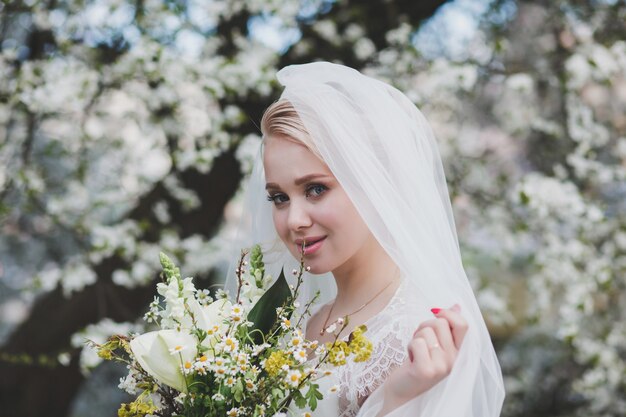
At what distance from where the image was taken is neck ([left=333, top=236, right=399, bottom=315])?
1901 millimetres

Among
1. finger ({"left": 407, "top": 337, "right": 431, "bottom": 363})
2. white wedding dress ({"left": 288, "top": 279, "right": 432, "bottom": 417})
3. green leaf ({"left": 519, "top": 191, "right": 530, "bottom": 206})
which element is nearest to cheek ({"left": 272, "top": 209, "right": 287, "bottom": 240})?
white wedding dress ({"left": 288, "top": 279, "right": 432, "bottom": 417})

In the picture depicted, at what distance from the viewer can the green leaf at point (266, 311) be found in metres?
1.64

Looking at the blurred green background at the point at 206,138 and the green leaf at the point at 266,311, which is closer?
the green leaf at the point at 266,311

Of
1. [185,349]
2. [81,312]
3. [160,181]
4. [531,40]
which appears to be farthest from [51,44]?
[531,40]

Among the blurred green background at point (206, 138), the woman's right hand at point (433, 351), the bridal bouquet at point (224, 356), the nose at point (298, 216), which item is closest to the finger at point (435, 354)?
the woman's right hand at point (433, 351)

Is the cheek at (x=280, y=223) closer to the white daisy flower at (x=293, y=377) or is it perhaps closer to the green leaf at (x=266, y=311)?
the green leaf at (x=266, y=311)

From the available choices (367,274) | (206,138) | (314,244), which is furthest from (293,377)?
(206,138)

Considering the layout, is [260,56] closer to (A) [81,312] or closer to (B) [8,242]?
(A) [81,312]

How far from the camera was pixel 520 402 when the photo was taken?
7094mm

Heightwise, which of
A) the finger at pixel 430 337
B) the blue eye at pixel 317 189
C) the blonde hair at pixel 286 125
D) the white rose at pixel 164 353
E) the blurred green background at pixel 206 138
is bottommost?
the blurred green background at pixel 206 138

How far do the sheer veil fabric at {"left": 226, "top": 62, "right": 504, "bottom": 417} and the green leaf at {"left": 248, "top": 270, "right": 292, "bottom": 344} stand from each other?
0.29 m

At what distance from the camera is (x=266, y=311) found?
5.42ft

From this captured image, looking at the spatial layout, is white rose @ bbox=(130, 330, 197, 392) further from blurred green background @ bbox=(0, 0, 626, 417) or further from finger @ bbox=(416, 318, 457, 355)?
blurred green background @ bbox=(0, 0, 626, 417)

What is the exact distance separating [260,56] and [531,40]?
3.97m
